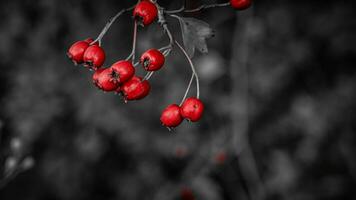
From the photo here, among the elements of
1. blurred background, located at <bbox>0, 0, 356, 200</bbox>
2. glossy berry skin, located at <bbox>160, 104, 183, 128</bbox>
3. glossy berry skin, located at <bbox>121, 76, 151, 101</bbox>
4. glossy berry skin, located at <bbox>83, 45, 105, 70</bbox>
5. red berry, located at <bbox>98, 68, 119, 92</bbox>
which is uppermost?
glossy berry skin, located at <bbox>83, 45, 105, 70</bbox>

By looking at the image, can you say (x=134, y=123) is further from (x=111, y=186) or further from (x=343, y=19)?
(x=343, y=19)

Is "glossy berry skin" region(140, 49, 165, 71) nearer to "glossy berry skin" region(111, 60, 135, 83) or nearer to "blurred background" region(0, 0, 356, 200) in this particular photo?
"glossy berry skin" region(111, 60, 135, 83)

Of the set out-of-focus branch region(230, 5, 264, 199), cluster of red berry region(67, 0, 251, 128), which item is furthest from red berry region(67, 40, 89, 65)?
out-of-focus branch region(230, 5, 264, 199)

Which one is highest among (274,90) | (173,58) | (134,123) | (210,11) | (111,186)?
(210,11)

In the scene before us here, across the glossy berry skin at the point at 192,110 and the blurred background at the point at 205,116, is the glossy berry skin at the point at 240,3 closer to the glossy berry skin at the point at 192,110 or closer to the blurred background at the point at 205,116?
the glossy berry skin at the point at 192,110

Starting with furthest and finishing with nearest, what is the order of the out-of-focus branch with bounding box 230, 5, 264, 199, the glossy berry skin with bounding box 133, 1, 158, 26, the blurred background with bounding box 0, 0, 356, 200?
the blurred background with bounding box 0, 0, 356, 200 < the out-of-focus branch with bounding box 230, 5, 264, 199 < the glossy berry skin with bounding box 133, 1, 158, 26

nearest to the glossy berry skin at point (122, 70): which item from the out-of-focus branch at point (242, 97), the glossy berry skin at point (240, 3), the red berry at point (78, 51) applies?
the red berry at point (78, 51)

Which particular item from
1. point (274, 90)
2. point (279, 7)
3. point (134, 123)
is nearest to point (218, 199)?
point (134, 123)
